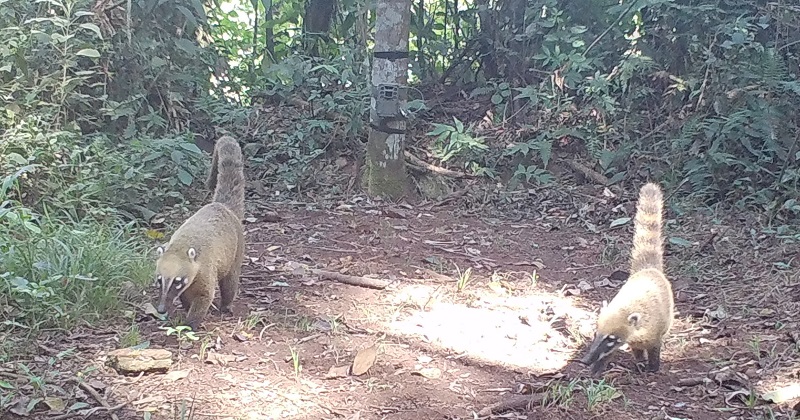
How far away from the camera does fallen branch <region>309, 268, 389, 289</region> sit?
196 inches

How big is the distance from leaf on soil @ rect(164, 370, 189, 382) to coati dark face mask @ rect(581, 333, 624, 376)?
1.91 meters

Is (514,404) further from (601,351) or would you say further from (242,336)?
(242,336)

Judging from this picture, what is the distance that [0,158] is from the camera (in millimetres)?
5344

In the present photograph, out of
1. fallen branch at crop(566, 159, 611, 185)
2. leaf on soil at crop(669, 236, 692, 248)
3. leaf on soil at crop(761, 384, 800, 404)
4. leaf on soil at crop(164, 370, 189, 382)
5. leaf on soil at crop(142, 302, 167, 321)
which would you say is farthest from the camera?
fallen branch at crop(566, 159, 611, 185)

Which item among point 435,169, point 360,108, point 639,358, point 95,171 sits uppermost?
point 360,108

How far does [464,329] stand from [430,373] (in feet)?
2.21

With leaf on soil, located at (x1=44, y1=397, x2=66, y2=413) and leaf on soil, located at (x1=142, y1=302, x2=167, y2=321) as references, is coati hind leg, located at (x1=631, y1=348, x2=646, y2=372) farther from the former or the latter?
leaf on soil, located at (x1=44, y1=397, x2=66, y2=413)

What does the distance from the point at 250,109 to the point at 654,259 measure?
5.25 metres

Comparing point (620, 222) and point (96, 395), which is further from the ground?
point (620, 222)

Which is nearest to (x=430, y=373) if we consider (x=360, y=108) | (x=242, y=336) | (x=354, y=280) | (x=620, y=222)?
(x=242, y=336)

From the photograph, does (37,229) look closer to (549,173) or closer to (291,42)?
(549,173)

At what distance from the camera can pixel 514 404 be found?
3416mm

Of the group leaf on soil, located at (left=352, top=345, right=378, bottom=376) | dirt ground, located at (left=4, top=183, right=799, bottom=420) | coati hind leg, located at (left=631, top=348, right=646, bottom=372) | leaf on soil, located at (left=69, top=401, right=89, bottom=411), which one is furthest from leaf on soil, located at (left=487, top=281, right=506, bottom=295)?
leaf on soil, located at (left=69, top=401, right=89, bottom=411)

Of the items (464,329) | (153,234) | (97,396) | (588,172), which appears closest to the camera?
(97,396)
